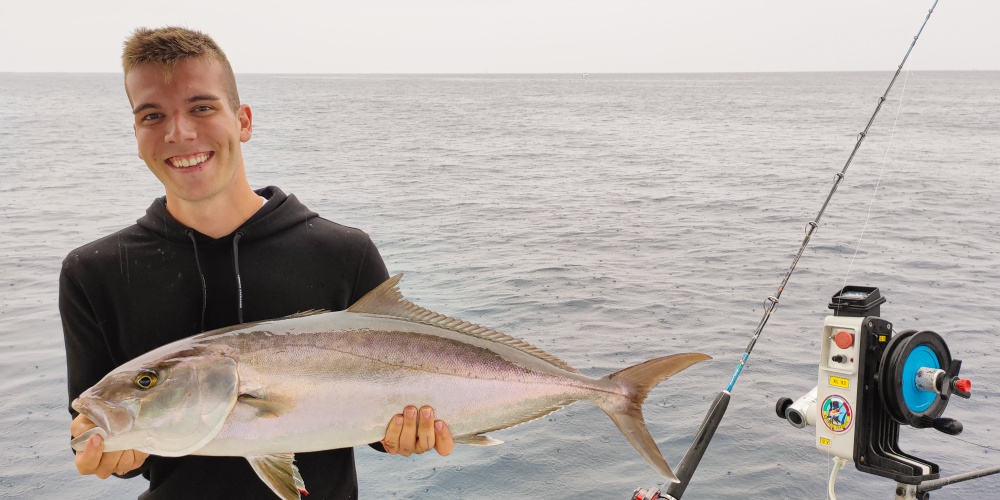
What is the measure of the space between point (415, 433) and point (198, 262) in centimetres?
99

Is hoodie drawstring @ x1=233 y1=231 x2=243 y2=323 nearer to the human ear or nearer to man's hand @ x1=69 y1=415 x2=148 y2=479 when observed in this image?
the human ear

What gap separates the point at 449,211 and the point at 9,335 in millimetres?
11566

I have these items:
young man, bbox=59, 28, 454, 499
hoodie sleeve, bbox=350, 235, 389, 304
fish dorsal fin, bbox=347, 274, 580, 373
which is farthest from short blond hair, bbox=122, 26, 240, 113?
fish dorsal fin, bbox=347, 274, 580, 373

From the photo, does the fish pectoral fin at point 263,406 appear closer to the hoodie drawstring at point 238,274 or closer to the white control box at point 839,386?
the hoodie drawstring at point 238,274

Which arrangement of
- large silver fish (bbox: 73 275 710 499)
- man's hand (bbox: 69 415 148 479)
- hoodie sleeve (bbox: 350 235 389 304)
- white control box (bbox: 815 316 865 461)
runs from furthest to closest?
white control box (bbox: 815 316 865 461)
hoodie sleeve (bbox: 350 235 389 304)
large silver fish (bbox: 73 275 710 499)
man's hand (bbox: 69 415 148 479)

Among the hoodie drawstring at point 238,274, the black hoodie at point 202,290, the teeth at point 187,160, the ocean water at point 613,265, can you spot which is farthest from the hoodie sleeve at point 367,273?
the ocean water at point 613,265

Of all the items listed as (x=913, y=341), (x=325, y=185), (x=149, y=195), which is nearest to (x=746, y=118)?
(x=325, y=185)

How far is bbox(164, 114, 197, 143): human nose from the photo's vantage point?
2.53m

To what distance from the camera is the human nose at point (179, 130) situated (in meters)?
2.53

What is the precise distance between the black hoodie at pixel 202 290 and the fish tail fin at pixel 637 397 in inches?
37.2

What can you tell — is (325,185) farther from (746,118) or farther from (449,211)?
(746,118)

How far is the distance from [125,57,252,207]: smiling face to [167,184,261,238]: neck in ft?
0.14

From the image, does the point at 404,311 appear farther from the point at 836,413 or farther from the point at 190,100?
the point at 836,413

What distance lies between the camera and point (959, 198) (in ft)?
73.5
